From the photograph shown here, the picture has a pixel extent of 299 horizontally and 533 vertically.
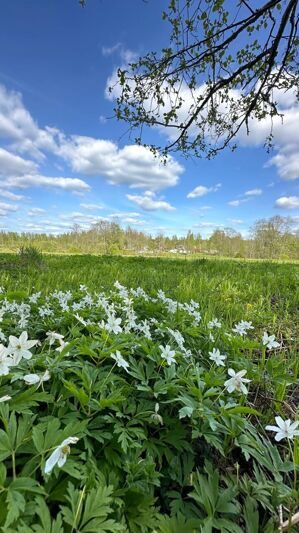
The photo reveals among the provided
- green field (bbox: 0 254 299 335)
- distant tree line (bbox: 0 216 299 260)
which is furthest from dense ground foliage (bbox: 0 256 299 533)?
distant tree line (bbox: 0 216 299 260)

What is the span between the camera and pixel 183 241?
69.9 m

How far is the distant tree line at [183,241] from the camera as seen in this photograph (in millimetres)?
47031

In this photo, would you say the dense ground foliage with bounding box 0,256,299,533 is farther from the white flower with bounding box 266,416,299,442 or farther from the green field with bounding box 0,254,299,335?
the green field with bounding box 0,254,299,335

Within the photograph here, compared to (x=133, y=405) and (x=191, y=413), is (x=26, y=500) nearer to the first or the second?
(x=133, y=405)

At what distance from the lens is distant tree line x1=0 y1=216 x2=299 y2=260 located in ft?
154

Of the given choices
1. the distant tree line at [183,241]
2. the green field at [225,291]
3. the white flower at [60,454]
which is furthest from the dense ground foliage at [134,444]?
the distant tree line at [183,241]

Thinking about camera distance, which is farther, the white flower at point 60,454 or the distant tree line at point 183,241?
the distant tree line at point 183,241

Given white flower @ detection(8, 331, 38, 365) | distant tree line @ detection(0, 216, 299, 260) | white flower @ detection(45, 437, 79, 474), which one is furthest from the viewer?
distant tree line @ detection(0, 216, 299, 260)

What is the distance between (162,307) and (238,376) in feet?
3.94

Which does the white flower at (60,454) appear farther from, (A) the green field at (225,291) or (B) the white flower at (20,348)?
(A) the green field at (225,291)

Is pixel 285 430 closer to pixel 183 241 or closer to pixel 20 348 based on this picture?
pixel 20 348

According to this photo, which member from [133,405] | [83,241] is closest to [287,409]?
[133,405]

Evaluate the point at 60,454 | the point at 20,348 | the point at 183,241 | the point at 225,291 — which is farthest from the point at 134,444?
the point at 183,241

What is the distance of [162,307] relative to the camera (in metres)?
2.37
